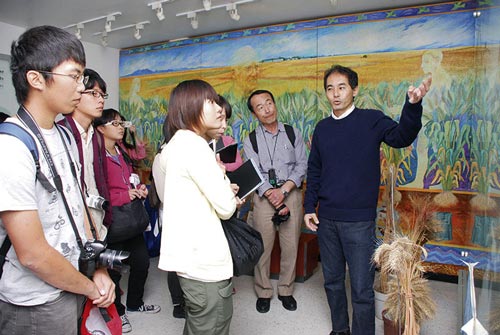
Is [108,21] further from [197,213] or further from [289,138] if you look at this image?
[197,213]

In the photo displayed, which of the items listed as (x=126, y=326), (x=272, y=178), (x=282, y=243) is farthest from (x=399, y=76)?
(x=126, y=326)

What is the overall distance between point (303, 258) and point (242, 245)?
2132 millimetres

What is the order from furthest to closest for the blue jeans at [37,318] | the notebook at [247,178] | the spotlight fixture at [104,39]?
the spotlight fixture at [104,39]
the notebook at [247,178]
the blue jeans at [37,318]

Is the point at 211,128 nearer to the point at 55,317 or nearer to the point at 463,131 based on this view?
the point at 55,317

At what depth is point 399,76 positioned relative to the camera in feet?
12.5

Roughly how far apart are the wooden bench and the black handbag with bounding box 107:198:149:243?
1482mm

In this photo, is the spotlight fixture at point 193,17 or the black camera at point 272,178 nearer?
the black camera at point 272,178

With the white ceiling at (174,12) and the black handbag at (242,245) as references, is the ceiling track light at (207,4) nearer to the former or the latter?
the white ceiling at (174,12)

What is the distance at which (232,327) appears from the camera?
2.78 meters

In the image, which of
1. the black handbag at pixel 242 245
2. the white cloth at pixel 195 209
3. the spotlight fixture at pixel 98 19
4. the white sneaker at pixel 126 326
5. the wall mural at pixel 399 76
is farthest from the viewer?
the spotlight fixture at pixel 98 19

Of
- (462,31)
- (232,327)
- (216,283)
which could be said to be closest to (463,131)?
(462,31)

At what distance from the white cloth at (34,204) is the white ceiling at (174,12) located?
305cm

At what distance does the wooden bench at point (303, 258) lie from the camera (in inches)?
144

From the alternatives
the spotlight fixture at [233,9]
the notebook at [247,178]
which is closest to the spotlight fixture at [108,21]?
the spotlight fixture at [233,9]
